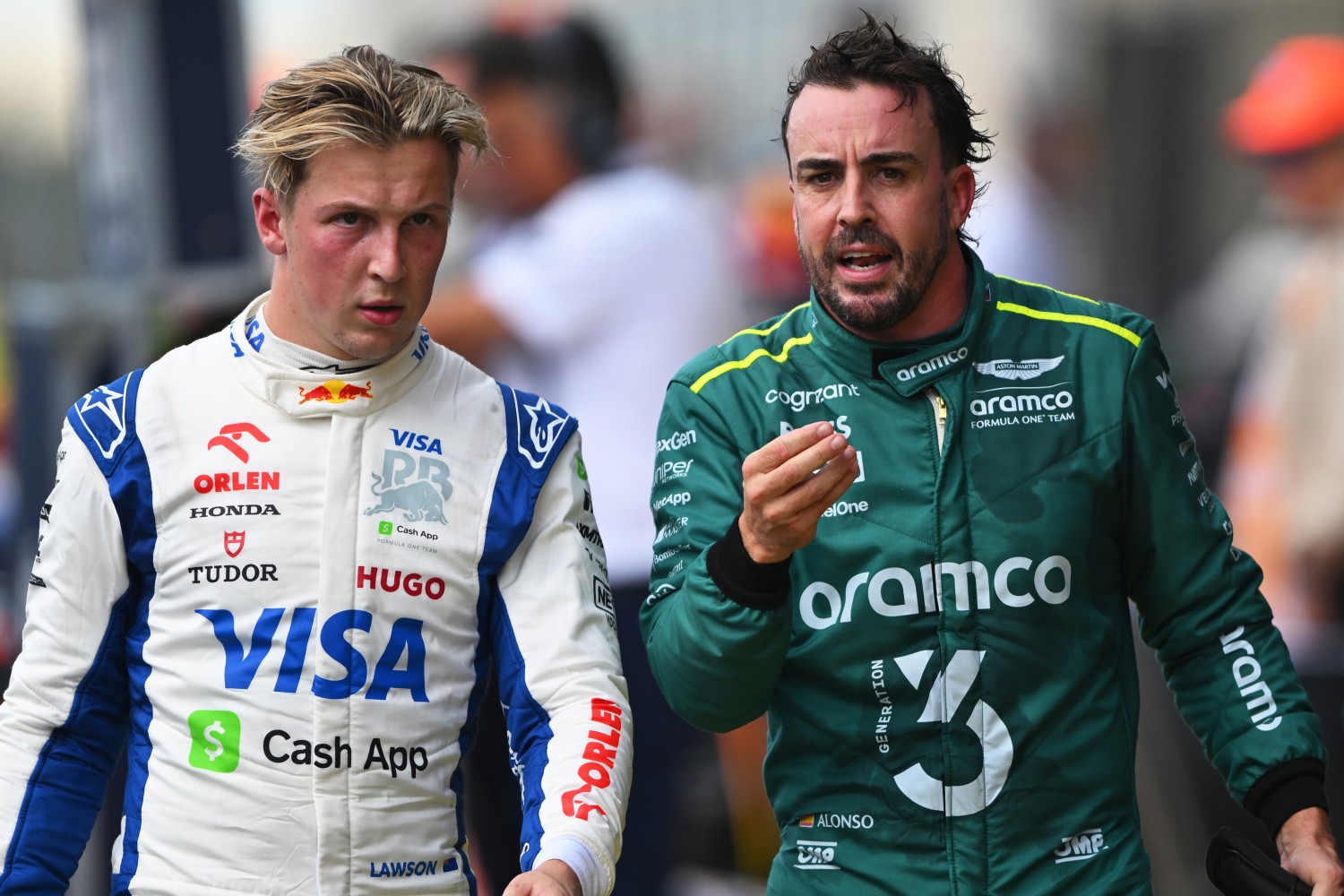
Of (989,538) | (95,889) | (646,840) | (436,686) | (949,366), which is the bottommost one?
(95,889)

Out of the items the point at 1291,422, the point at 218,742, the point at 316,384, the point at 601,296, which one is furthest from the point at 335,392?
the point at 1291,422

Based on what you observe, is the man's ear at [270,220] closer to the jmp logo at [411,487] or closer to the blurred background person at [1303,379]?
the jmp logo at [411,487]

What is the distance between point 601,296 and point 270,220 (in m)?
1.84

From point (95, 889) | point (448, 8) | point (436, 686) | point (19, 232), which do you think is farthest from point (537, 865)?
point (448, 8)

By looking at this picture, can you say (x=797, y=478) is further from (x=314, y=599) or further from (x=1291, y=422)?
(x=1291, y=422)

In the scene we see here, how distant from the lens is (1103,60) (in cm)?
1095

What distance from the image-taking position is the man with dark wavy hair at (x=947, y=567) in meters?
2.73

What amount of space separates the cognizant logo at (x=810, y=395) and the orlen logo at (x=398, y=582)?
60cm

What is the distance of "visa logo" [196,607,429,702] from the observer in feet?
8.61

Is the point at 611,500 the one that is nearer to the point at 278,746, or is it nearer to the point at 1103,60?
the point at 278,746

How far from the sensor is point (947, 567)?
275 centimetres

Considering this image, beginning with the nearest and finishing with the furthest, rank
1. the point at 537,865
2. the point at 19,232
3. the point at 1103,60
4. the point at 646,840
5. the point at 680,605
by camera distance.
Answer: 1. the point at 537,865
2. the point at 680,605
3. the point at 646,840
4. the point at 19,232
5. the point at 1103,60

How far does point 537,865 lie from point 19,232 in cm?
651

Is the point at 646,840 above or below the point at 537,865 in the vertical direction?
below
